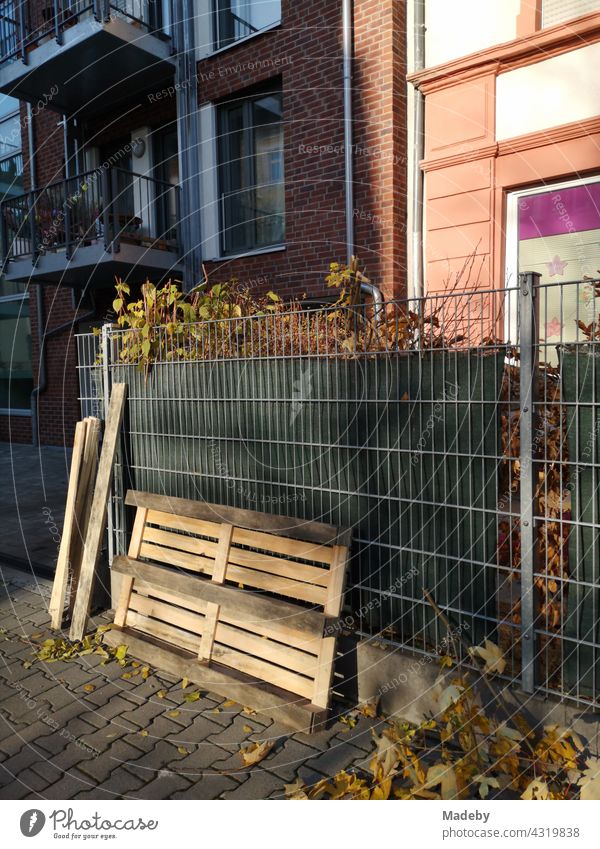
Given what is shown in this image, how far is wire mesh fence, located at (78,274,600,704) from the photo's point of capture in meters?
2.81

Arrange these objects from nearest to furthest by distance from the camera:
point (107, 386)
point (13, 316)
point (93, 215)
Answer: point (107, 386)
point (93, 215)
point (13, 316)

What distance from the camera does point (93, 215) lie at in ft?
33.0

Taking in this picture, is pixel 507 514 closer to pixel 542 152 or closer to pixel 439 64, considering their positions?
pixel 542 152

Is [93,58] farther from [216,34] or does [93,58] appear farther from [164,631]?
[164,631]

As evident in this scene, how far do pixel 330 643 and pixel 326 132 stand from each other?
23.1 feet

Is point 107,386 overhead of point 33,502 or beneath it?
overhead

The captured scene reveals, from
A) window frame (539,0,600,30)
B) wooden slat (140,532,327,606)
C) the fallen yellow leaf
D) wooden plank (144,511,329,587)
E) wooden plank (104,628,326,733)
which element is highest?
window frame (539,0,600,30)

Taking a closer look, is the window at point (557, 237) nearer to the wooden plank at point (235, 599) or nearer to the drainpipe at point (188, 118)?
the wooden plank at point (235, 599)

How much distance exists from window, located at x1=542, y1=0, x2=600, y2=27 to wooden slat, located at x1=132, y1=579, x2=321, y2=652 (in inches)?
264

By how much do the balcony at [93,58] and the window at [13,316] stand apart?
248 centimetres

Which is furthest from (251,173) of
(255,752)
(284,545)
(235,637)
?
(255,752)

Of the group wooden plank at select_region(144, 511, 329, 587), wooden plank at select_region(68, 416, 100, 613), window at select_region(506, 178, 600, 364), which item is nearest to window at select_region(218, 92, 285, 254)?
window at select_region(506, 178, 600, 364)

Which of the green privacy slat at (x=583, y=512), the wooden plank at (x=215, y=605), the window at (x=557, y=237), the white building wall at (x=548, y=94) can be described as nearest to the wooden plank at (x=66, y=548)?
the wooden plank at (x=215, y=605)

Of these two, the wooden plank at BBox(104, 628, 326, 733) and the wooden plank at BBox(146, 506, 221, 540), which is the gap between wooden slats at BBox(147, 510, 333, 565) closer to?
the wooden plank at BBox(146, 506, 221, 540)
